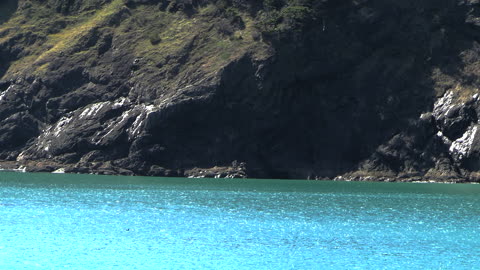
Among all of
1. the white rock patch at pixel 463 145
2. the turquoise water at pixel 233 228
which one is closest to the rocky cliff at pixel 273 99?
the white rock patch at pixel 463 145

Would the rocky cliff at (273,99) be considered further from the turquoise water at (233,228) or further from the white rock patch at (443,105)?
the turquoise water at (233,228)

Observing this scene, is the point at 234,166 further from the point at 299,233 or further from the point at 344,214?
the point at 299,233

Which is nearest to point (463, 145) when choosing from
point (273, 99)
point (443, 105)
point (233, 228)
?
point (443, 105)

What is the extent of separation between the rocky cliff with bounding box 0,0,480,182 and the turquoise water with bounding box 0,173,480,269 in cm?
2477

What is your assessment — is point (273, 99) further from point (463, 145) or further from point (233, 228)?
point (233, 228)

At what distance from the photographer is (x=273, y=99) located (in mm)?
126312

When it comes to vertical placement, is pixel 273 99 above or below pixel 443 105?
above

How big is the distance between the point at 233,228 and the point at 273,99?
228 ft

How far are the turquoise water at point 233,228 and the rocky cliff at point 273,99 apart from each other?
24775mm

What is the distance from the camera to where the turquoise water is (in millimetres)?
44406

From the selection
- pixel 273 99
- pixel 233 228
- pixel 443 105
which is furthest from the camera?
pixel 273 99

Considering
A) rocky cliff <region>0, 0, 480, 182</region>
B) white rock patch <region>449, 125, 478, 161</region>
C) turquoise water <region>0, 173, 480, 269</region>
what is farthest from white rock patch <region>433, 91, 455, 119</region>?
turquoise water <region>0, 173, 480, 269</region>

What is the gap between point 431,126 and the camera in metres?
123

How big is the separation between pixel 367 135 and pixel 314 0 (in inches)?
905
